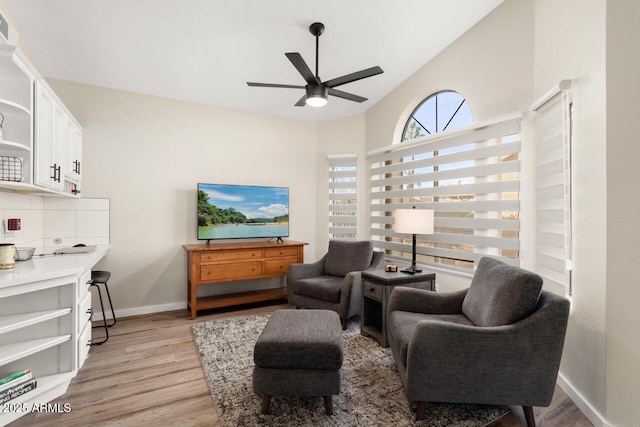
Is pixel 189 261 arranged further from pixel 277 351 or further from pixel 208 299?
pixel 277 351

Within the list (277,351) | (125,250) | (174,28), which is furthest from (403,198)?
(125,250)

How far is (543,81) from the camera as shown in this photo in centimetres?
237

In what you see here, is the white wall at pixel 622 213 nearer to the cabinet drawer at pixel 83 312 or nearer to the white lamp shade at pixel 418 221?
the white lamp shade at pixel 418 221

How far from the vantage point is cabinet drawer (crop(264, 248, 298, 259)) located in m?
3.95

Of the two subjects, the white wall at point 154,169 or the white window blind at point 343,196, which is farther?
the white window blind at point 343,196

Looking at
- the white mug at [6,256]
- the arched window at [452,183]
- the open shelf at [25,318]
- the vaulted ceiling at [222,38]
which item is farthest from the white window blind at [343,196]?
the white mug at [6,256]

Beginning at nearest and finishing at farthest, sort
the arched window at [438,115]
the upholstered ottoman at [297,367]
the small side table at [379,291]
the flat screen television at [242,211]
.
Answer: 1. the upholstered ottoman at [297,367]
2. the small side table at [379,291]
3. the arched window at [438,115]
4. the flat screen television at [242,211]

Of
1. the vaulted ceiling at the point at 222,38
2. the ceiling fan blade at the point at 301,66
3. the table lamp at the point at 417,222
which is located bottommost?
the table lamp at the point at 417,222

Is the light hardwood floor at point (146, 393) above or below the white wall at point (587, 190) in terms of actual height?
below

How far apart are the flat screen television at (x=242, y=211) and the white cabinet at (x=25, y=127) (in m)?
1.63

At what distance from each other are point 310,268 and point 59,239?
2.71 m

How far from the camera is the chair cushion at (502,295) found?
172 centimetres

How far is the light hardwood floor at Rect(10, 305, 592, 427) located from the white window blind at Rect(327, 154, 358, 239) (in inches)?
96.4

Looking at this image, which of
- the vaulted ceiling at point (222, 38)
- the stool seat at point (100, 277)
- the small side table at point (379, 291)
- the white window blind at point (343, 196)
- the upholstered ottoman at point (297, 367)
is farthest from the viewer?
the white window blind at point (343, 196)
